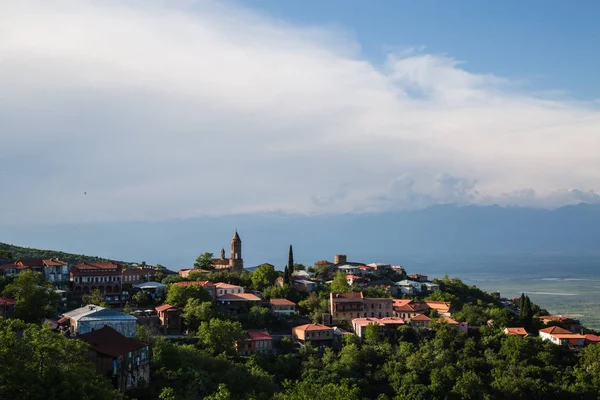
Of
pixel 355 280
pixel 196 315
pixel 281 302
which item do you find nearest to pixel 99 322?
pixel 196 315

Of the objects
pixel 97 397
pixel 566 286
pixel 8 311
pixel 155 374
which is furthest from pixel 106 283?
pixel 566 286

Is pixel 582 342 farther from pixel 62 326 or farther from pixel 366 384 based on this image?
pixel 62 326

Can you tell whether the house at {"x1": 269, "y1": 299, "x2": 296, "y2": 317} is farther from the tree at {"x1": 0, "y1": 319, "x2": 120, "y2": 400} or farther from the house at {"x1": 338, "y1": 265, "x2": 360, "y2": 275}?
the tree at {"x1": 0, "y1": 319, "x2": 120, "y2": 400}

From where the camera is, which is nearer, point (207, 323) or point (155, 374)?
point (155, 374)

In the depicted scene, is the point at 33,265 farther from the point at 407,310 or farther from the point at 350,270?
the point at 350,270

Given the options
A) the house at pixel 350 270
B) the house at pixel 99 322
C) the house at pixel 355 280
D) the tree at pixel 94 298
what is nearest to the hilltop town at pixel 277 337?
the house at pixel 99 322

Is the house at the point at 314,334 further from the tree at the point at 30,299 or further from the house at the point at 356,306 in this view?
the tree at the point at 30,299
